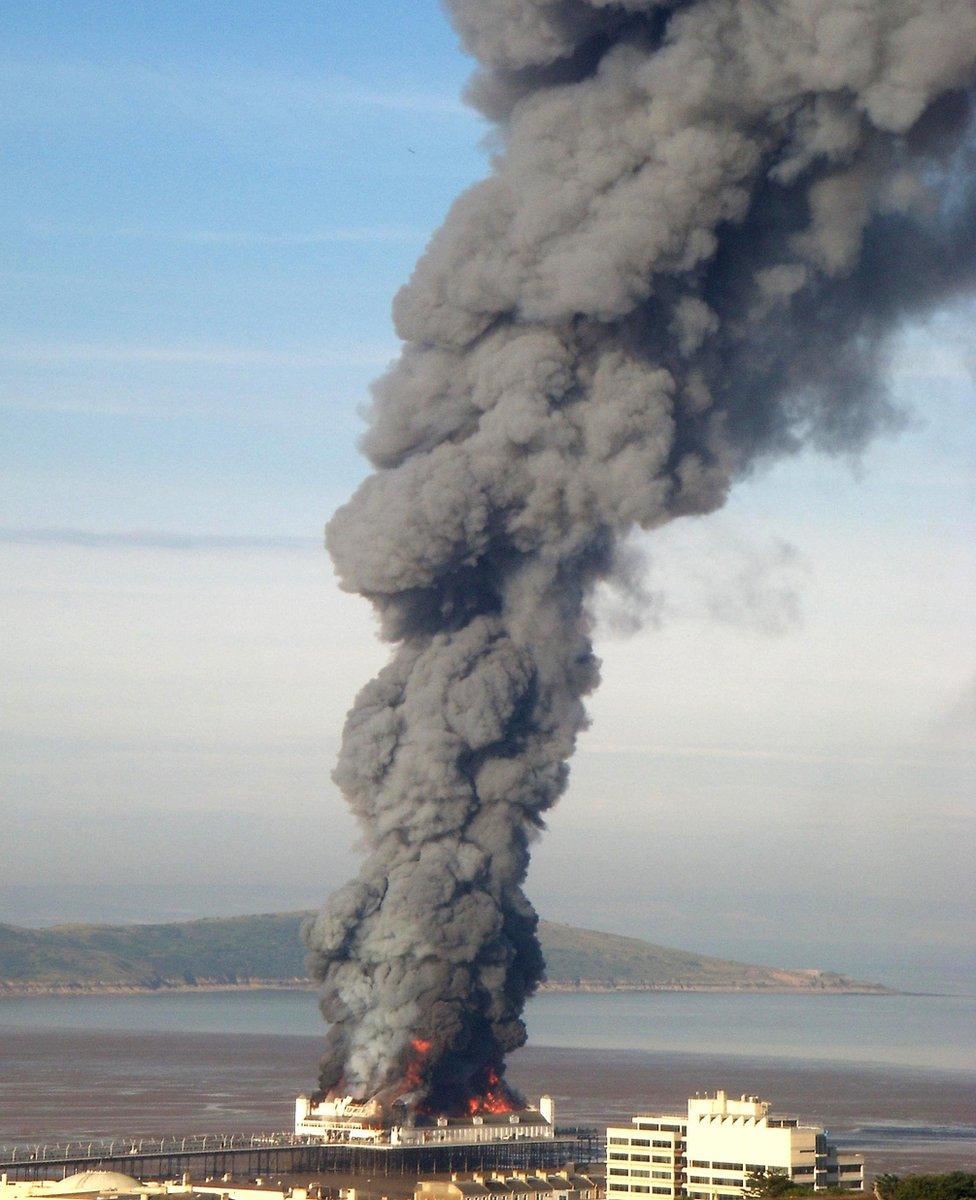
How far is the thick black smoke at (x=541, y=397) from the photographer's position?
81125 mm

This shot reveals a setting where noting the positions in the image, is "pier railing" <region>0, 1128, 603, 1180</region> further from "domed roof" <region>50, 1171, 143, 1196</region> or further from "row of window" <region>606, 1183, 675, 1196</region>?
"row of window" <region>606, 1183, 675, 1196</region>

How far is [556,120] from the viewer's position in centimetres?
8369

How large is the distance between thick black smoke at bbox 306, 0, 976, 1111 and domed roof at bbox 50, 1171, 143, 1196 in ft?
40.1

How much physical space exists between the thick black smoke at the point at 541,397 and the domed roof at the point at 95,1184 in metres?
12.2

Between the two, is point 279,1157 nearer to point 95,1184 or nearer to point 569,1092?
point 95,1184

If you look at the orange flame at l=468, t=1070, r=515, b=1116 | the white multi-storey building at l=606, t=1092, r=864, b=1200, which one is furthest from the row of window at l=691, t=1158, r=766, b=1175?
the orange flame at l=468, t=1070, r=515, b=1116

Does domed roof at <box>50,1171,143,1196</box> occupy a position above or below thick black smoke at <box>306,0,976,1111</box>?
below

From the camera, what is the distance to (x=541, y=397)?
8362 cm

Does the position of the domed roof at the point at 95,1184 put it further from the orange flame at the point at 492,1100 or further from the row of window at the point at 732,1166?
the row of window at the point at 732,1166

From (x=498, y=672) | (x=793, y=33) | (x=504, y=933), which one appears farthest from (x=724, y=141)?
(x=504, y=933)

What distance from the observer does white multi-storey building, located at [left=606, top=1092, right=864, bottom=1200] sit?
74.8 metres

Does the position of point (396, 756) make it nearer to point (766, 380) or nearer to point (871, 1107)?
point (766, 380)

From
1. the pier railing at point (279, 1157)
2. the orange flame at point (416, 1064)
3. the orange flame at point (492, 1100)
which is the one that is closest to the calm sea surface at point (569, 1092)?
the pier railing at point (279, 1157)

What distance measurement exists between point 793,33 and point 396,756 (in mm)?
30846
